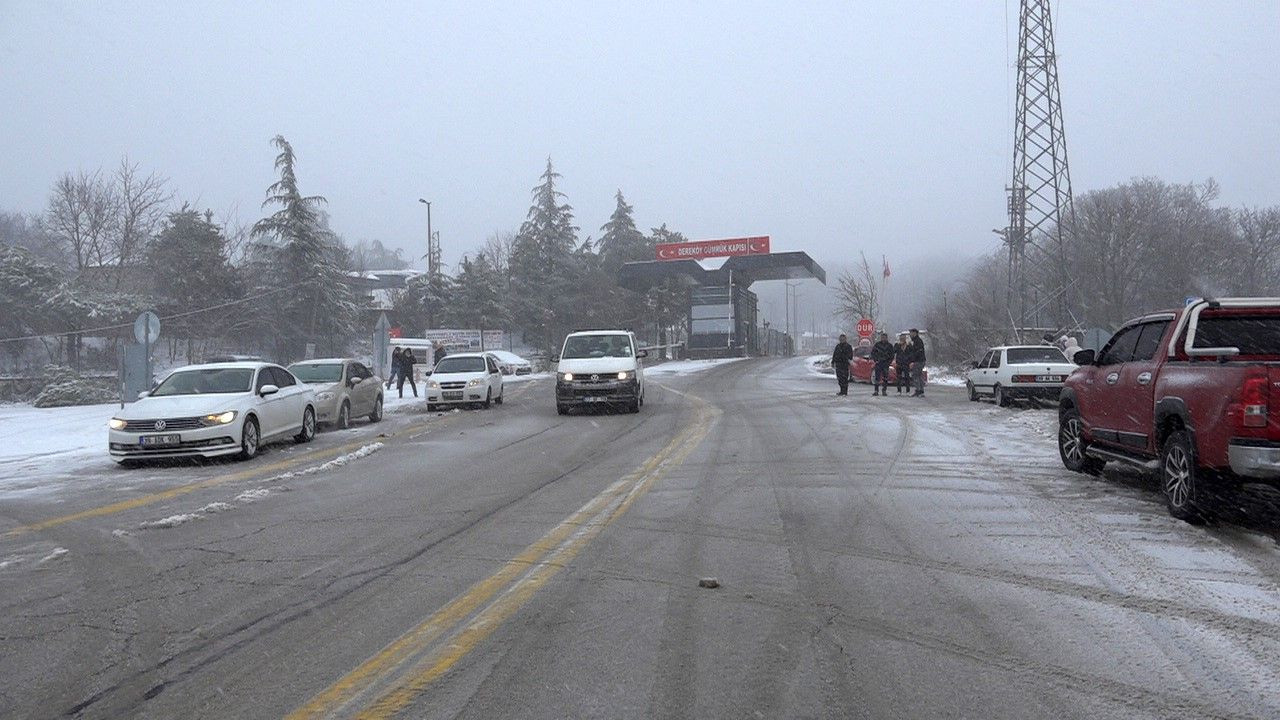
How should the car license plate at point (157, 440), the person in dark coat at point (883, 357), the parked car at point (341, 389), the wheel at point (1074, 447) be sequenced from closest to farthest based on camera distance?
the wheel at point (1074, 447), the car license plate at point (157, 440), the parked car at point (341, 389), the person in dark coat at point (883, 357)

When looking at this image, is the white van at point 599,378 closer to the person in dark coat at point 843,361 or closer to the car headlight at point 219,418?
the person in dark coat at point 843,361

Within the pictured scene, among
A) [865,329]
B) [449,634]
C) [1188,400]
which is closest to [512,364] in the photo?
[865,329]

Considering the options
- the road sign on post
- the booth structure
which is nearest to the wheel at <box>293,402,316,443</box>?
the road sign on post

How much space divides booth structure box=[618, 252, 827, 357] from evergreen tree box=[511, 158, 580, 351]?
15.6 ft

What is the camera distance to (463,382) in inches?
891

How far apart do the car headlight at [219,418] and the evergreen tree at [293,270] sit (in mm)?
35269

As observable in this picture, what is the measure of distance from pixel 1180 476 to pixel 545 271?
61.9 meters

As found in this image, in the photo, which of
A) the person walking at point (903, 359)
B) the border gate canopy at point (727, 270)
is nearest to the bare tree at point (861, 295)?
the border gate canopy at point (727, 270)

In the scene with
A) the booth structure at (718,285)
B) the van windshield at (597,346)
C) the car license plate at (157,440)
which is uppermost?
the booth structure at (718,285)

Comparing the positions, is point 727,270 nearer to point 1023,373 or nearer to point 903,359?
point 903,359

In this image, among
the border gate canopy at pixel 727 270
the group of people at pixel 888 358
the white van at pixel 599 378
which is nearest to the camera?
the white van at pixel 599 378

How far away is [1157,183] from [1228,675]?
58.9 meters

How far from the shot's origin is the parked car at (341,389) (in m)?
18.1

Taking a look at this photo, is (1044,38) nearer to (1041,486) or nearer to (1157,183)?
(1157,183)
